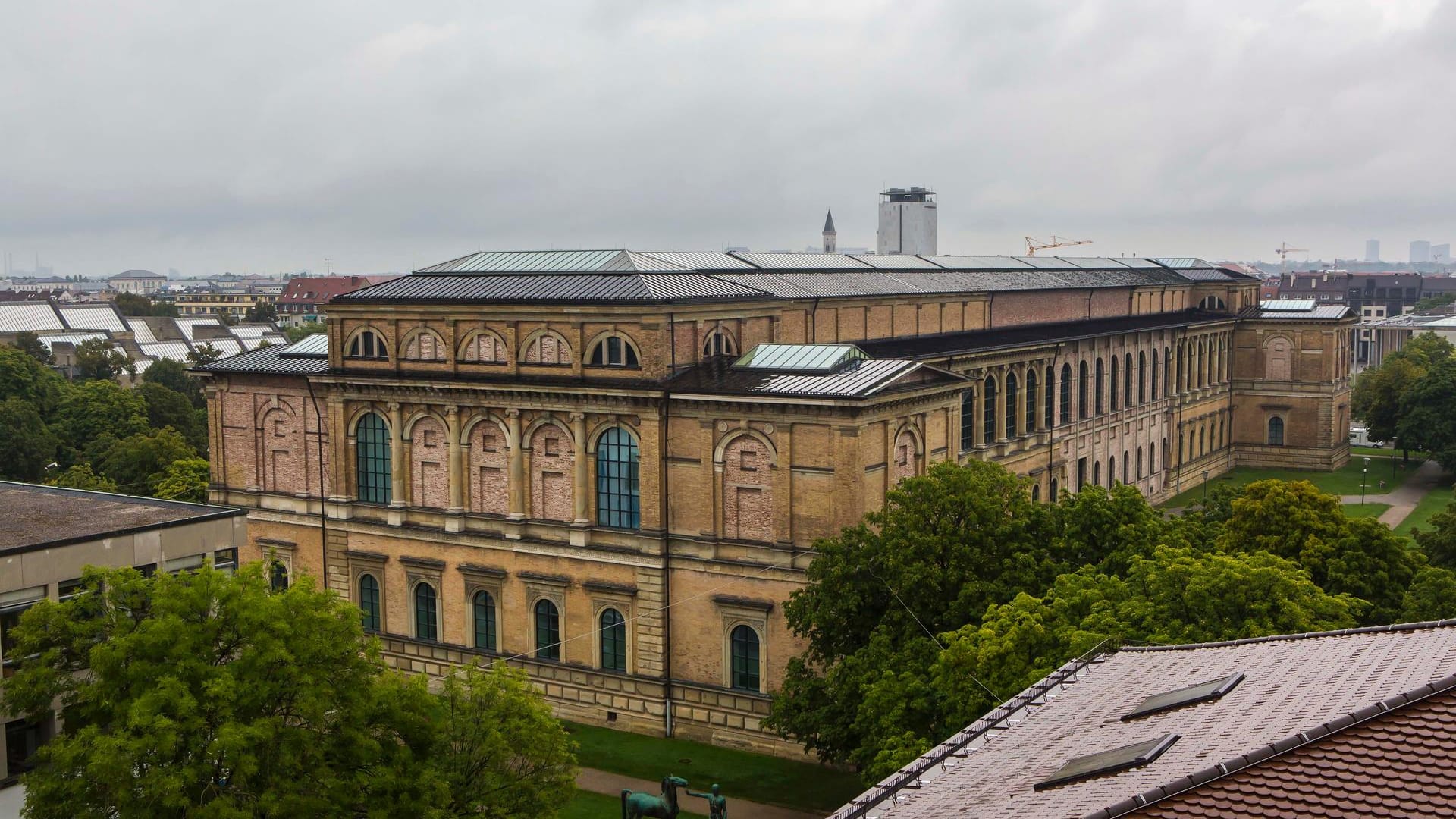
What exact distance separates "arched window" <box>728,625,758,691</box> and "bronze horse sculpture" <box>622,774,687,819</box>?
28767 mm

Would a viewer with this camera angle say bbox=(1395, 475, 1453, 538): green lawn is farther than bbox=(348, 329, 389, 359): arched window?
Yes

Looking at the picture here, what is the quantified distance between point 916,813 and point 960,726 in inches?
816

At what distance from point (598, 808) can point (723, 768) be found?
20.2ft

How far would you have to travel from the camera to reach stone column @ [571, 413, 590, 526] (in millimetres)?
63250

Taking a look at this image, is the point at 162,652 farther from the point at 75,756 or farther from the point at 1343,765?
the point at 1343,765

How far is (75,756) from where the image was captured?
35.0 m

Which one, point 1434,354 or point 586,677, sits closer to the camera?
point 586,677

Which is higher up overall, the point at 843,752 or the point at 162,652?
the point at 162,652

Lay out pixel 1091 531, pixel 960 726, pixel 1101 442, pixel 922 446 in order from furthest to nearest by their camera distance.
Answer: pixel 1101 442
pixel 922 446
pixel 1091 531
pixel 960 726

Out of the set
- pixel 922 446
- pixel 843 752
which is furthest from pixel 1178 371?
pixel 843 752

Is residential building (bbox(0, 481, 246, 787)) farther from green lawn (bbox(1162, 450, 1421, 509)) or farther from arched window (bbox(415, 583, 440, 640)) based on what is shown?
green lawn (bbox(1162, 450, 1421, 509))

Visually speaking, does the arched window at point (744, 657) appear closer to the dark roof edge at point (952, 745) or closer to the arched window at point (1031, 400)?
the dark roof edge at point (952, 745)

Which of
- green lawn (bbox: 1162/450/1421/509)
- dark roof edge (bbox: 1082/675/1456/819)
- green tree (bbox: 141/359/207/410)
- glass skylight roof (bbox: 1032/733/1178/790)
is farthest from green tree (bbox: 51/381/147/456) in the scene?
dark roof edge (bbox: 1082/675/1456/819)

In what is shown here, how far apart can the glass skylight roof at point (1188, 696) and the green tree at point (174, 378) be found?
469ft
